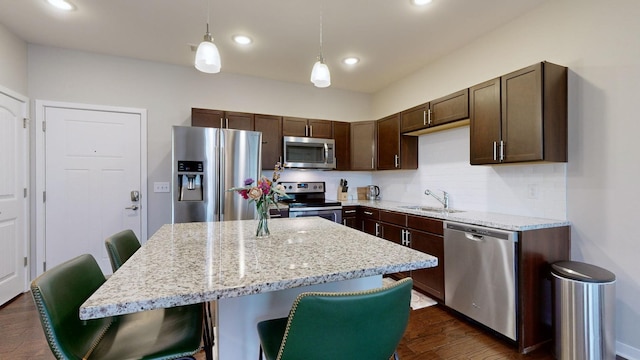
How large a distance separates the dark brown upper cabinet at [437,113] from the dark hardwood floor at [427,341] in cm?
189

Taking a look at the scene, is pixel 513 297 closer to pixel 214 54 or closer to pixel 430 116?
pixel 430 116

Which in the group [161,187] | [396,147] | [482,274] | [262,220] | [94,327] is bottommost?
[482,274]

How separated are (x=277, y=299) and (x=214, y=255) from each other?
1.20 ft

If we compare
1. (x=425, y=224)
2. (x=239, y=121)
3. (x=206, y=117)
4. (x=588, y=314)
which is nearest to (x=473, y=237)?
(x=425, y=224)

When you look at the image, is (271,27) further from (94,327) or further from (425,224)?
(94,327)

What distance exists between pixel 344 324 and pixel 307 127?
11.2 ft

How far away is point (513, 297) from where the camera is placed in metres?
2.03

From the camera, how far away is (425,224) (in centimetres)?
281

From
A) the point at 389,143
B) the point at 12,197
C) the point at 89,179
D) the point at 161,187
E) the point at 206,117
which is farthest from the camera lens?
the point at 389,143

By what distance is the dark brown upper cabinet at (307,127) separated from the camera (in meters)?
3.90

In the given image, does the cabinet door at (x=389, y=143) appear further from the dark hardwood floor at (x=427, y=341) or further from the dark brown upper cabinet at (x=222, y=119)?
the dark hardwood floor at (x=427, y=341)

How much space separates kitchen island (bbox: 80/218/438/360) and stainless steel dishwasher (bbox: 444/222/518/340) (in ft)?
3.90

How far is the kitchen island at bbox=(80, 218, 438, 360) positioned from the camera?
0.85 meters

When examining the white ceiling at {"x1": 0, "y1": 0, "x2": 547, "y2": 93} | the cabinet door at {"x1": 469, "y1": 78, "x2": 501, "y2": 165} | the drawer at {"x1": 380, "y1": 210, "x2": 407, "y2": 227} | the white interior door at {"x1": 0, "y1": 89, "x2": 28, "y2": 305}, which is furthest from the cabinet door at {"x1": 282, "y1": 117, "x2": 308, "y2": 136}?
the white interior door at {"x1": 0, "y1": 89, "x2": 28, "y2": 305}
